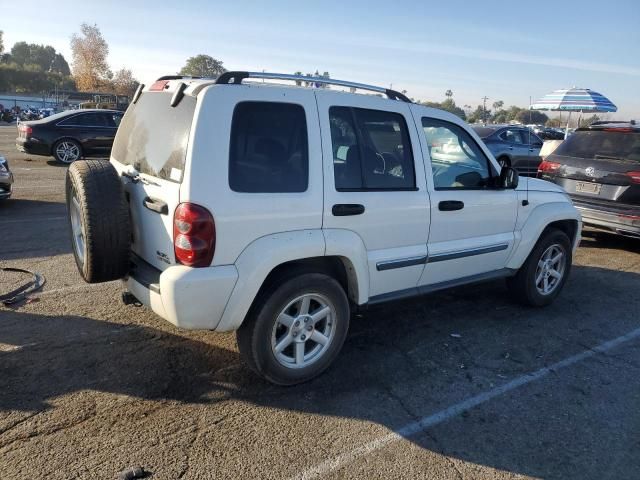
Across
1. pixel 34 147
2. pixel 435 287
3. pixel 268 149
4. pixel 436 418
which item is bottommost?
pixel 436 418

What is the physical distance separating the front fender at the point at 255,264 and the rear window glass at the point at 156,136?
2.01 feet

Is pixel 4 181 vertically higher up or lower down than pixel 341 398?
higher up

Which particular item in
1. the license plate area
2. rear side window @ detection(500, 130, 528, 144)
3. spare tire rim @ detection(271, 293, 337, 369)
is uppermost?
rear side window @ detection(500, 130, 528, 144)

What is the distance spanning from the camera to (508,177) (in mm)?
4355

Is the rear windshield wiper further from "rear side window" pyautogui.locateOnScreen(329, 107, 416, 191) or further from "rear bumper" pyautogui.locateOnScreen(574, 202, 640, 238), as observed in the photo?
"rear side window" pyautogui.locateOnScreen(329, 107, 416, 191)

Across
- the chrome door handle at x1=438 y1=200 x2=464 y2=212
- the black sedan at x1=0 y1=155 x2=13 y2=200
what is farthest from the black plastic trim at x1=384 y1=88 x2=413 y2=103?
the black sedan at x1=0 y1=155 x2=13 y2=200

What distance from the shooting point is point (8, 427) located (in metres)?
2.89

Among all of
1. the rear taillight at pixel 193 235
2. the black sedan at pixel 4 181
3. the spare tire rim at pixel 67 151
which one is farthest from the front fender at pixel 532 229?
the spare tire rim at pixel 67 151

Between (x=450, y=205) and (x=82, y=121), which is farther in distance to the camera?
(x=82, y=121)

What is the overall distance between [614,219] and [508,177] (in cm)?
336

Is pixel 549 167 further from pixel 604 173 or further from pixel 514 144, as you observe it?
pixel 514 144

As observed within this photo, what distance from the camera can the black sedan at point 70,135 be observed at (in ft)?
46.5

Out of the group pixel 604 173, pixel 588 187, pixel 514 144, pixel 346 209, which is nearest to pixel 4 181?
pixel 346 209

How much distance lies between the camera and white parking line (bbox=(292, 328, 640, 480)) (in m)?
2.74
